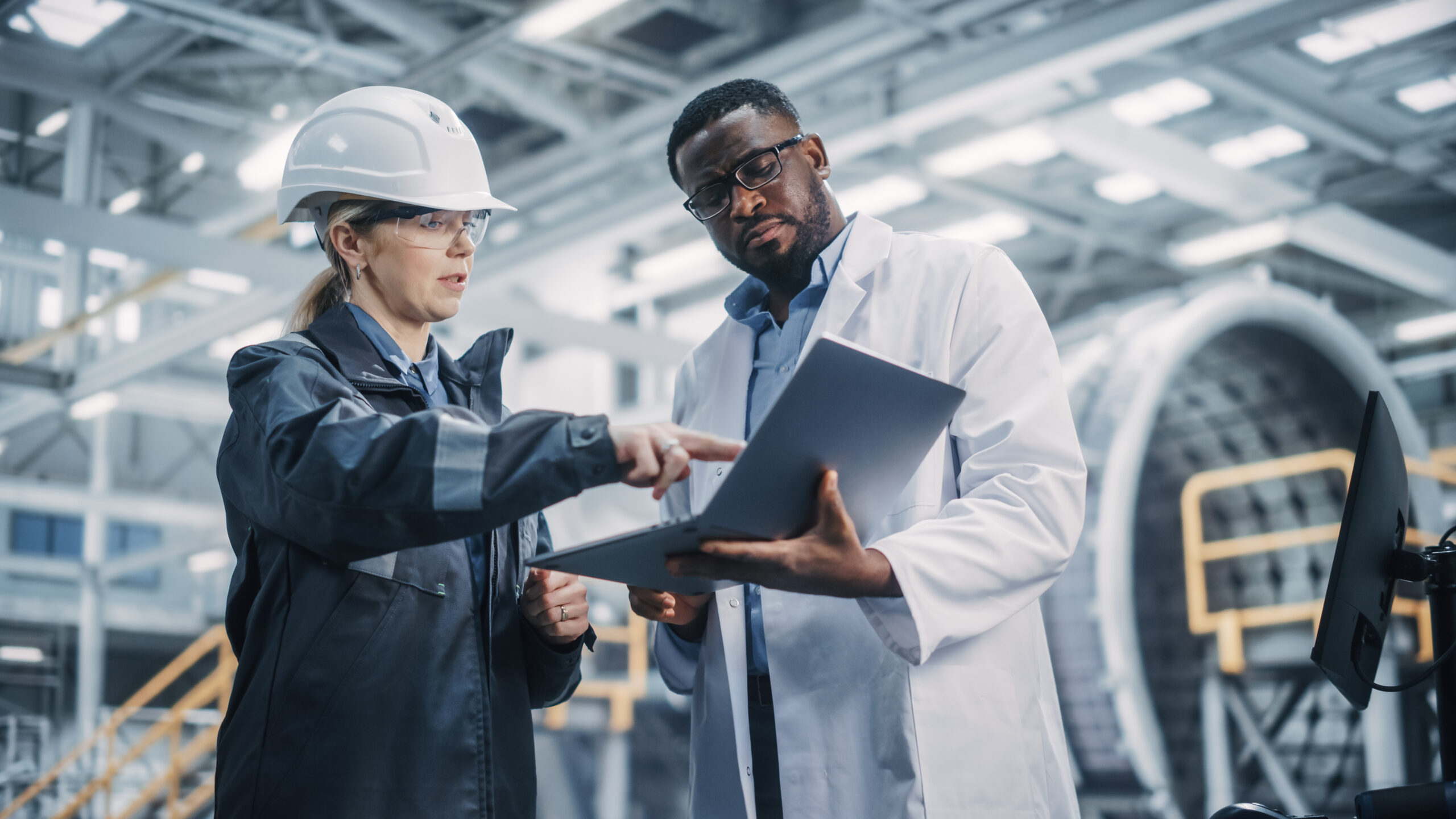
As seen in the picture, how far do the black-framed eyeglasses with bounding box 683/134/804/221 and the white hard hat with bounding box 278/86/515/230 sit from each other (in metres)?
0.39

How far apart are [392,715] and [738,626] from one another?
562mm

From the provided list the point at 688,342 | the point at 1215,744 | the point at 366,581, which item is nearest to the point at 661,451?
the point at 366,581

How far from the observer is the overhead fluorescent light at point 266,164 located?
20.8 feet

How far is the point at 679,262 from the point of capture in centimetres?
924

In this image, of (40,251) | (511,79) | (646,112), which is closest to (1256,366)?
(646,112)

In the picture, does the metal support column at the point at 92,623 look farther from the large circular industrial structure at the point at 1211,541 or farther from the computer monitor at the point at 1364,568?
the computer monitor at the point at 1364,568

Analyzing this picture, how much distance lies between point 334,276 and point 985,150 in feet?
18.8

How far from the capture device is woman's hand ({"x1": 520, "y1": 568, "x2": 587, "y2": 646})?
1.67 metres

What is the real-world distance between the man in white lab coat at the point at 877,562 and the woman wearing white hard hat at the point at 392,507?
21 centimetres

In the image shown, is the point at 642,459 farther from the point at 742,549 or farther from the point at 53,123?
the point at 53,123

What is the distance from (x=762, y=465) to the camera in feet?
4.11

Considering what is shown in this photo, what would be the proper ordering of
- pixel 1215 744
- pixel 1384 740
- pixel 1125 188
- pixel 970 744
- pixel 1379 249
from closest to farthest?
pixel 970 744, pixel 1384 740, pixel 1215 744, pixel 1379 249, pixel 1125 188

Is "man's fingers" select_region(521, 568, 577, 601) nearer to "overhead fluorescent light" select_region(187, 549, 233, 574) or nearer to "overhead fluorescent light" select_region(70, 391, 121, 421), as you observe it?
"overhead fluorescent light" select_region(187, 549, 233, 574)

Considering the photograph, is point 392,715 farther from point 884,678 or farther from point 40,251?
point 40,251
